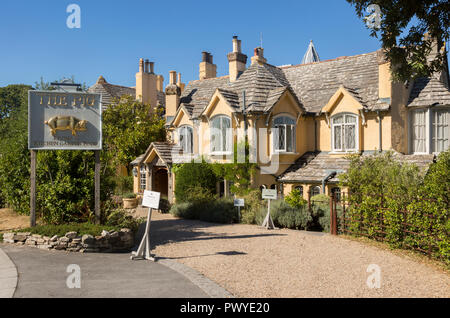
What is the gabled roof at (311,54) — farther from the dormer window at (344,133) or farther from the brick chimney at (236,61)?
the dormer window at (344,133)

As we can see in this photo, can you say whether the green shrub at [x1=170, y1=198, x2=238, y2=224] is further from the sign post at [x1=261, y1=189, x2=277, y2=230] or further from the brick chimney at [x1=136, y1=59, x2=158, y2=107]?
the brick chimney at [x1=136, y1=59, x2=158, y2=107]

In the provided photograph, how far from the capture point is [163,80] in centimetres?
4131

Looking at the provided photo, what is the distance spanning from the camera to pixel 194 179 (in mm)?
21438

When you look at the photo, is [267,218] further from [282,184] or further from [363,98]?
[363,98]

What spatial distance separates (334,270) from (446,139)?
46.0 feet

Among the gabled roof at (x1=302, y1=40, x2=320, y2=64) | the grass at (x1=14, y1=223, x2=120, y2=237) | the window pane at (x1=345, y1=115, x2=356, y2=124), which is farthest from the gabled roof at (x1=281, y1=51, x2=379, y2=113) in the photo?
the gabled roof at (x1=302, y1=40, x2=320, y2=64)

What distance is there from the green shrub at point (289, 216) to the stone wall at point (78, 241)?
7.02 meters

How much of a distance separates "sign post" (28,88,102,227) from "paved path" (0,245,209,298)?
2.74 m

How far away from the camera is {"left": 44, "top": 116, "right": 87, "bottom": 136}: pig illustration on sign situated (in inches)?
503

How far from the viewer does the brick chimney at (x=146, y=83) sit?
3434cm

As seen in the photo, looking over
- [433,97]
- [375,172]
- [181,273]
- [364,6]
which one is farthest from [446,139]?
[181,273]

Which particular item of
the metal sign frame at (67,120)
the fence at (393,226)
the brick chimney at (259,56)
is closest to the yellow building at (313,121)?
the brick chimney at (259,56)

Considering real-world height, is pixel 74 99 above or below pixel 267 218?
above

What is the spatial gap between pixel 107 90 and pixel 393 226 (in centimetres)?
3196
